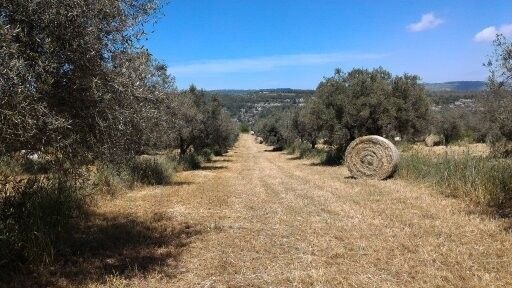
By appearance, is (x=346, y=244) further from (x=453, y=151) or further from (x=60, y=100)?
(x=453, y=151)

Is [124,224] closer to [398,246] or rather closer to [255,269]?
[255,269]

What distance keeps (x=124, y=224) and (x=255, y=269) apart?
15.8 feet

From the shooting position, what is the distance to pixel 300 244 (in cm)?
946

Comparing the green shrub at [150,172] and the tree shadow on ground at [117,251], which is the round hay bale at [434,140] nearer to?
the green shrub at [150,172]

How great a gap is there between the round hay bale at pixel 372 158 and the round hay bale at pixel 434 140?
40352 millimetres

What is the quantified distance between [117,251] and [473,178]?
10.4 metres

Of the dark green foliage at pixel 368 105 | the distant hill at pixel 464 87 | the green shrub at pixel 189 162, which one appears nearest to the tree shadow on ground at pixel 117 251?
the distant hill at pixel 464 87

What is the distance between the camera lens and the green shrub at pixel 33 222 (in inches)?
312

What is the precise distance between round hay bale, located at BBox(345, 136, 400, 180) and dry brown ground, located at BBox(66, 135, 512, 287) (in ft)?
18.0

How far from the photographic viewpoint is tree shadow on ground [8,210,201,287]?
25.1 feet

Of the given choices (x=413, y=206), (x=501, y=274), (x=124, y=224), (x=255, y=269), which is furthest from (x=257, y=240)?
(x=413, y=206)

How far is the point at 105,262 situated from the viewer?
8.45 metres

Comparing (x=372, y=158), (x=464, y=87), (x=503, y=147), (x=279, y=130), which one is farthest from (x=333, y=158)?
(x=464, y=87)

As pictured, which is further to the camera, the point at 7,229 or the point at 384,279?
the point at 7,229
